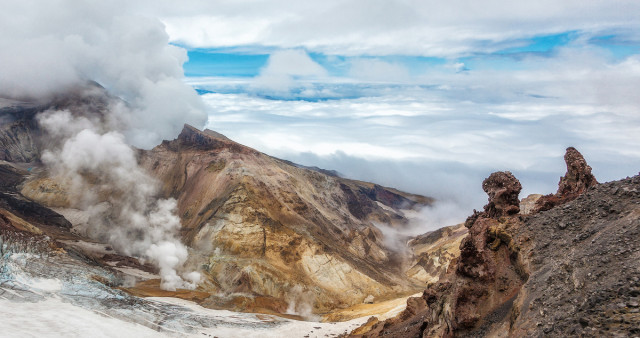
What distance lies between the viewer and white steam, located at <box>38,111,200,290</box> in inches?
4759

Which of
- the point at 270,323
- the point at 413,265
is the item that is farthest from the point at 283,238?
the point at 413,265

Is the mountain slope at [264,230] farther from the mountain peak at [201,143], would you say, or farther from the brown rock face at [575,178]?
the brown rock face at [575,178]

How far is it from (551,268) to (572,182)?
44.3ft

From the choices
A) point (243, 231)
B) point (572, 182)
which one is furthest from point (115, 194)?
point (572, 182)

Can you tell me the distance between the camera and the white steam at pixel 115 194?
397ft

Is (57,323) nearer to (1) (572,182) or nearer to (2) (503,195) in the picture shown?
(2) (503,195)

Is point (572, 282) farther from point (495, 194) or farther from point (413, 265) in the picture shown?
point (413, 265)

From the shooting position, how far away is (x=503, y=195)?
133 ft

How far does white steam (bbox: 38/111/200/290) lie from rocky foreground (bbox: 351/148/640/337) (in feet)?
260

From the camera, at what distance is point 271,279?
317 feet

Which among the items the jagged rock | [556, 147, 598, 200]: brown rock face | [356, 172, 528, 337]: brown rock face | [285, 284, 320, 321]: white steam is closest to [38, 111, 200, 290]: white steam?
[285, 284, 320, 321]: white steam

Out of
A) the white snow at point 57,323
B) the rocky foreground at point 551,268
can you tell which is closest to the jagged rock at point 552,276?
the rocky foreground at point 551,268

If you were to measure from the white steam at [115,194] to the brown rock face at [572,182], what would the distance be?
82.6 meters

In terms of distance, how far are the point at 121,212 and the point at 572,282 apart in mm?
136731
